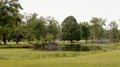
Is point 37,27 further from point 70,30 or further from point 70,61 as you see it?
point 70,61

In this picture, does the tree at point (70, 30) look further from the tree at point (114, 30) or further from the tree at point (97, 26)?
the tree at point (114, 30)

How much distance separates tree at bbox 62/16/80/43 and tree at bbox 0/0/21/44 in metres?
53.2

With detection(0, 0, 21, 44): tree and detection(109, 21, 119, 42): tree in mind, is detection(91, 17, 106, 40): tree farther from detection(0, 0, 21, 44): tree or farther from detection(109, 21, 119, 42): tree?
detection(0, 0, 21, 44): tree

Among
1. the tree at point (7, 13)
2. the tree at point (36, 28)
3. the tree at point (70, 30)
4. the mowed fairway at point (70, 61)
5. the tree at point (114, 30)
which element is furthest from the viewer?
the tree at point (114, 30)

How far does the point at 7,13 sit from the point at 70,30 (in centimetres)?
5734

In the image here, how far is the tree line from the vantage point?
2729 inches

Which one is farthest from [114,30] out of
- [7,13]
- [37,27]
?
[7,13]

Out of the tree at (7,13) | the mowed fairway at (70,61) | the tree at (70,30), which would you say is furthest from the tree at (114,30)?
the mowed fairway at (70,61)

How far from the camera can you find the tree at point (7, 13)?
6775cm

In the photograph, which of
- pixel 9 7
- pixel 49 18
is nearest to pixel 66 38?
pixel 49 18

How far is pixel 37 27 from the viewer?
102 metres

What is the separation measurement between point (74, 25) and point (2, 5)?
61.3m

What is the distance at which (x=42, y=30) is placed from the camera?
104m

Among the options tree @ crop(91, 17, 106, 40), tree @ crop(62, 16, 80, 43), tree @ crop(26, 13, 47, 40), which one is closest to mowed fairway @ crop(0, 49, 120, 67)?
tree @ crop(26, 13, 47, 40)
